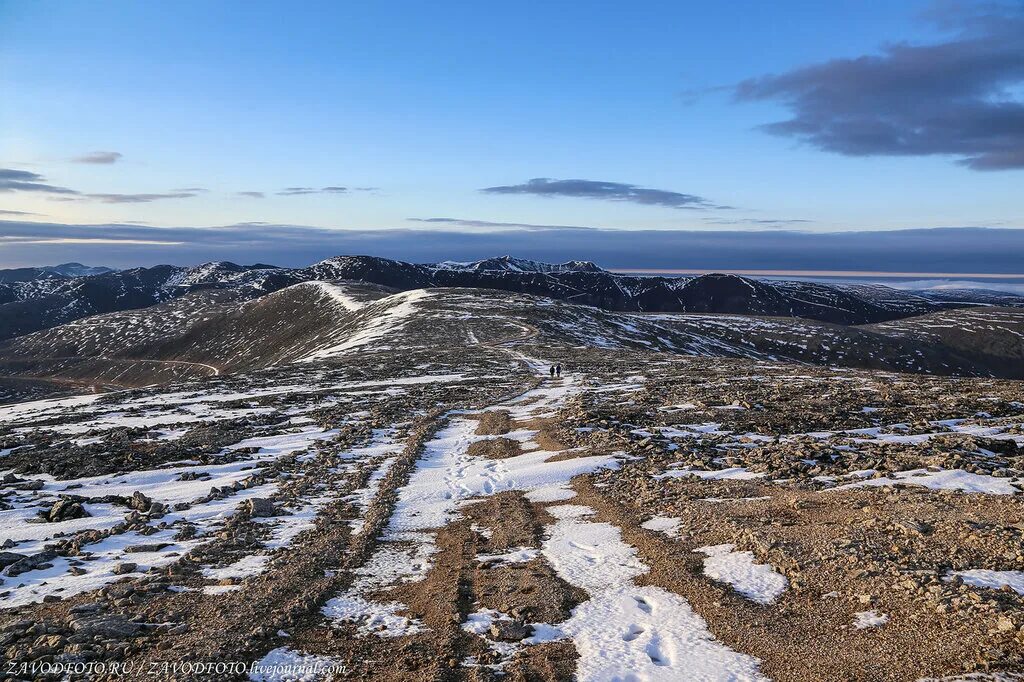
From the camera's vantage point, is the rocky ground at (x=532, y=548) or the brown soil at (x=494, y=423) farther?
the brown soil at (x=494, y=423)

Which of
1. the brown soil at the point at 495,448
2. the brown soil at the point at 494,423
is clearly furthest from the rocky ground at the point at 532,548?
the brown soil at the point at 494,423

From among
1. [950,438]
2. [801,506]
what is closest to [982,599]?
[801,506]

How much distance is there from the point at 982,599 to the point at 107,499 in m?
17.8

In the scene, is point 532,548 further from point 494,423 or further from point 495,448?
point 494,423

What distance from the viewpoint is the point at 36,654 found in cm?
736

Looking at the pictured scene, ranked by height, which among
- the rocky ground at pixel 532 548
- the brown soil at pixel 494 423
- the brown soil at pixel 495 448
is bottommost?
the brown soil at pixel 494 423

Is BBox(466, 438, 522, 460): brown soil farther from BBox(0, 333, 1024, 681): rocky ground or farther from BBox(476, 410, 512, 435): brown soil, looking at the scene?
BBox(476, 410, 512, 435): brown soil

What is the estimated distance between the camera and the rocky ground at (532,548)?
24.0 feet

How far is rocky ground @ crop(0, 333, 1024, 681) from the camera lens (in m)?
7.31

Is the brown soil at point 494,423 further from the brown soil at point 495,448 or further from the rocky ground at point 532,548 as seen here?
the brown soil at point 495,448

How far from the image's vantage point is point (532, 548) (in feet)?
36.7

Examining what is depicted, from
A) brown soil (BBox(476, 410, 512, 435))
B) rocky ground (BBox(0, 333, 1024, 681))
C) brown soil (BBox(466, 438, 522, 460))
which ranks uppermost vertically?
rocky ground (BBox(0, 333, 1024, 681))

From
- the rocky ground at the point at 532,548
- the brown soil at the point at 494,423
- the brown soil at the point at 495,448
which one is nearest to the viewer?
the rocky ground at the point at 532,548

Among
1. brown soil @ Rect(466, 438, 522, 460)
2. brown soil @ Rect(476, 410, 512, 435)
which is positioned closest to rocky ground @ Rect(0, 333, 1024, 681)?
brown soil @ Rect(466, 438, 522, 460)
